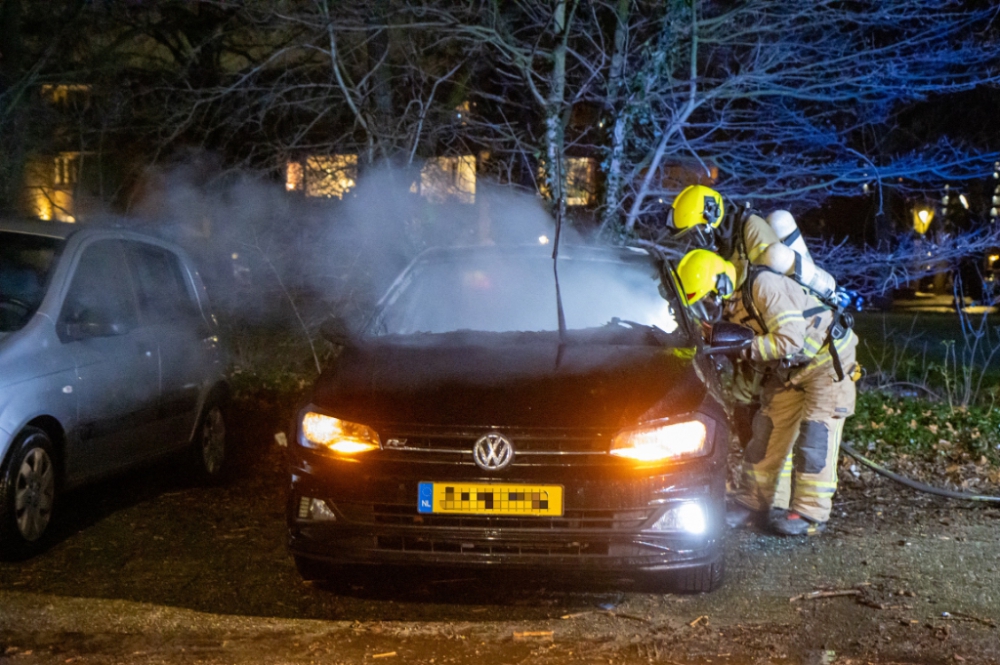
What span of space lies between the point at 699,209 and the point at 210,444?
3.49 meters

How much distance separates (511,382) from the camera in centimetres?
447

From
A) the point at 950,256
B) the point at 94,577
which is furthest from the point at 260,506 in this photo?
the point at 950,256

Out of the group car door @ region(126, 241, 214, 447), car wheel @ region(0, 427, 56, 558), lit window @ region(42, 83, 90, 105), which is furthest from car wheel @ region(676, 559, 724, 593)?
lit window @ region(42, 83, 90, 105)

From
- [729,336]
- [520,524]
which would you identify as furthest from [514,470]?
[729,336]

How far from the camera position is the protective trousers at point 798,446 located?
5.70 metres

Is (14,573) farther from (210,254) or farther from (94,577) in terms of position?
(210,254)

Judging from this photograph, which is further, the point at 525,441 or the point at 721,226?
the point at 721,226

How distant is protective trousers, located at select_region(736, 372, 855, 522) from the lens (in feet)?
18.7

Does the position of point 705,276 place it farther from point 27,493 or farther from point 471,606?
point 27,493

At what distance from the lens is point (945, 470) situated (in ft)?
23.9

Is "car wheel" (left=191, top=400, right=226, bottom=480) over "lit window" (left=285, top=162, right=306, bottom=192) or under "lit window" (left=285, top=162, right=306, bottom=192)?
under

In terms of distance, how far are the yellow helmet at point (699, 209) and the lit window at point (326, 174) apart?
570cm

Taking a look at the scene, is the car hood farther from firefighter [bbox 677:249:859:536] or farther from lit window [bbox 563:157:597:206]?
lit window [bbox 563:157:597:206]

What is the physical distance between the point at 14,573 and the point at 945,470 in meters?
5.83
